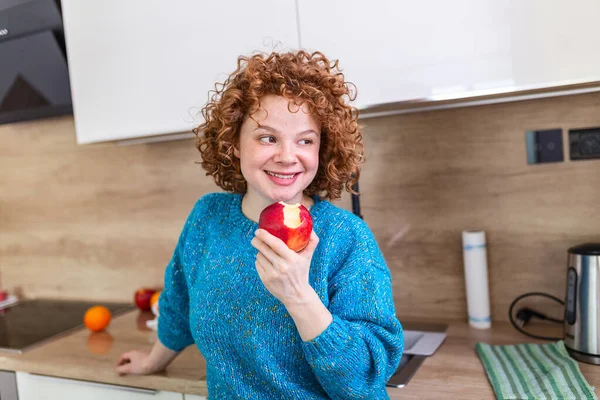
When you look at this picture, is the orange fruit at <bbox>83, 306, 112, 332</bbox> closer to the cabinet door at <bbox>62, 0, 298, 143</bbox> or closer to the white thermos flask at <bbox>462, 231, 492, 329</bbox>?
the cabinet door at <bbox>62, 0, 298, 143</bbox>

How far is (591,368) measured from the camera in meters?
1.11

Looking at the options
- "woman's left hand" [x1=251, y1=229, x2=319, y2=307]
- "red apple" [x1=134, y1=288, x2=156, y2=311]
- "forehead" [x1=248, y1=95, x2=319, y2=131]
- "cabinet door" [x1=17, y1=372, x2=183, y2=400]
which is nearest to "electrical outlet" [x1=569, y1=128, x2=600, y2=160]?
"forehead" [x1=248, y1=95, x2=319, y2=131]

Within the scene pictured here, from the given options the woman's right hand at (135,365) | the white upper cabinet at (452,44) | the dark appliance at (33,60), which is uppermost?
the dark appliance at (33,60)

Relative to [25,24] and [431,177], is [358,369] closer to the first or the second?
[431,177]

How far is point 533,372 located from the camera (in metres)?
1.09

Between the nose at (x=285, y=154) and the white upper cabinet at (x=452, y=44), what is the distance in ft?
1.12

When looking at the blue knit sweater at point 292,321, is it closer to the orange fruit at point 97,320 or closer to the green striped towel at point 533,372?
the green striped towel at point 533,372

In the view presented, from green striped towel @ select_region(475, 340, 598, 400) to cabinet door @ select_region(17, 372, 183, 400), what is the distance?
2.22 ft

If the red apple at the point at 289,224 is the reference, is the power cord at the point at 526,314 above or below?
below

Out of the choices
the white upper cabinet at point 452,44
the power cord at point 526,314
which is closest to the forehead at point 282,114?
the white upper cabinet at point 452,44

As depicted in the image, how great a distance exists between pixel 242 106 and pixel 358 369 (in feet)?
1.55

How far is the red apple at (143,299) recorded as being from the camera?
5.86 feet

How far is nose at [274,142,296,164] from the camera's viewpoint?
88 centimetres

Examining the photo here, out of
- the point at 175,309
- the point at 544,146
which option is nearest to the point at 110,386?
the point at 175,309
